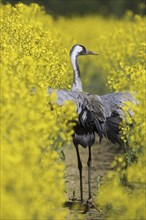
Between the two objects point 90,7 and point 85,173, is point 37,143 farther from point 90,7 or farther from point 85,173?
point 90,7

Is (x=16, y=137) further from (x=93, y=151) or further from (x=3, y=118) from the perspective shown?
(x=93, y=151)

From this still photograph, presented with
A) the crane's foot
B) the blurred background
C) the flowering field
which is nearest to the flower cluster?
the flowering field

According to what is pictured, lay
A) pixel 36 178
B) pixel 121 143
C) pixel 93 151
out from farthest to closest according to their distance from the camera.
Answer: pixel 93 151 → pixel 121 143 → pixel 36 178

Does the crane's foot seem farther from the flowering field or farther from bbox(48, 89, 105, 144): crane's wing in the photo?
bbox(48, 89, 105, 144): crane's wing

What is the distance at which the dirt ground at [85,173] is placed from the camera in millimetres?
8664

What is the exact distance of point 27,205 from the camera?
18.9ft

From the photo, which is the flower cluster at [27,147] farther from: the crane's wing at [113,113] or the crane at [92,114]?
the crane's wing at [113,113]

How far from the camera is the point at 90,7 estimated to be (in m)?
38.7

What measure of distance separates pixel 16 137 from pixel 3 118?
1.14 feet

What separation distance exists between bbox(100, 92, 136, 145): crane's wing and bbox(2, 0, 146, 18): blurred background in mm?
26626

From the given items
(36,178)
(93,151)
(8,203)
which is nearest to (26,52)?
(36,178)

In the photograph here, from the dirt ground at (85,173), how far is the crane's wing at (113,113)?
22.0 inches

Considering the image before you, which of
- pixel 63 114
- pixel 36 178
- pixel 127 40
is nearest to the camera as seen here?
pixel 36 178

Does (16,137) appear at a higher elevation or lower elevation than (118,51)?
lower
